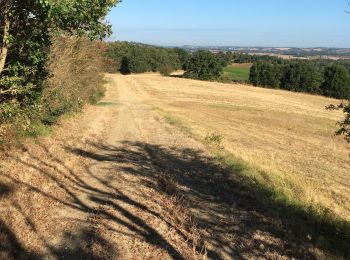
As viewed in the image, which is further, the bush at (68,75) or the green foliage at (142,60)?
the green foliage at (142,60)

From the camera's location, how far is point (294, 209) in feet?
36.3

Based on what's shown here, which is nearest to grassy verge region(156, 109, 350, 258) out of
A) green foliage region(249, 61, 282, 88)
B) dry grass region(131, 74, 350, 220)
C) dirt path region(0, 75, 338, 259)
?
dry grass region(131, 74, 350, 220)

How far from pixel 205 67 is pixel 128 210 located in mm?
98057

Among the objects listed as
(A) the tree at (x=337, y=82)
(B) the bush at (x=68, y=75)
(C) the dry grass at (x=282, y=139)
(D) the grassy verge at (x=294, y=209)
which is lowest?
(A) the tree at (x=337, y=82)

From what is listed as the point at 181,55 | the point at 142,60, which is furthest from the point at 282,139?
the point at 181,55

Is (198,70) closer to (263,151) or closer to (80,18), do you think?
(263,151)

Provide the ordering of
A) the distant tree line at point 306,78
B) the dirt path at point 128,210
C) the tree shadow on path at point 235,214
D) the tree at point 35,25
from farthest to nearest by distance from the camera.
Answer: the distant tree line at point 306,78
the tree at point 35,25
the tree shadow on path at point 235,214
the dirt path at point 128,210

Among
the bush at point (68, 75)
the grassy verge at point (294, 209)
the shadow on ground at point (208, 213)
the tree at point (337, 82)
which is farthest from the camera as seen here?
the tree at point (337, 82)

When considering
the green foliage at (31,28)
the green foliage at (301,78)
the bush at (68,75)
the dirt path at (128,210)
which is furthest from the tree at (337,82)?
the green foliage at (31,28)

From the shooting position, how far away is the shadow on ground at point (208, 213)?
831cm

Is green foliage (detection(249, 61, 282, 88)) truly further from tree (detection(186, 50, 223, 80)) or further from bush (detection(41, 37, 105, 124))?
bush (detection(41, 37, 105, 124))

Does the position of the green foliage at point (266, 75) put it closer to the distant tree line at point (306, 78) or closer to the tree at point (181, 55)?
the distant tree line at point (306, 78)

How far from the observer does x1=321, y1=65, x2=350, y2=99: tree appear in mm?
92125

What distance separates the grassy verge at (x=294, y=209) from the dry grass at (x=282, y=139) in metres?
0.16
